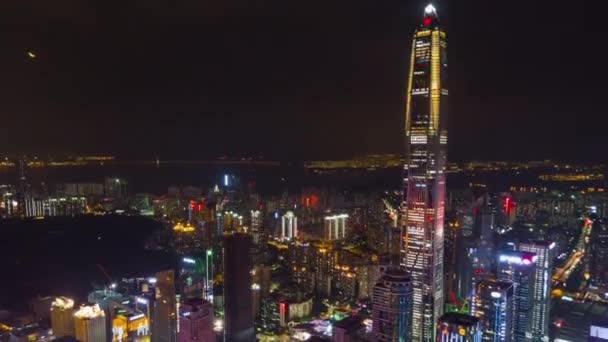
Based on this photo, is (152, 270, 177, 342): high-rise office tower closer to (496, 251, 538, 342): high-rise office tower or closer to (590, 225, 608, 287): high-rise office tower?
(496, 251, 538, 342): high-rise office tower

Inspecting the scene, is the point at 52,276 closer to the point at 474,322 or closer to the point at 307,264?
the point at 307,264

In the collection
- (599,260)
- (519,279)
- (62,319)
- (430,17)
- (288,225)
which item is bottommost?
(62,319)

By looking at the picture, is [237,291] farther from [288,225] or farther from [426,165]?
[288,225]

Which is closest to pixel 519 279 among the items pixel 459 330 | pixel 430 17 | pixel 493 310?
pixel 493 310

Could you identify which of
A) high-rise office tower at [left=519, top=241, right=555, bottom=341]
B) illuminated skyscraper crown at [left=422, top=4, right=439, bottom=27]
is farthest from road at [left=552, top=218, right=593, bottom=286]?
illuminated skyscraper crown at [left=422, top=4, right=439, bottom=27]

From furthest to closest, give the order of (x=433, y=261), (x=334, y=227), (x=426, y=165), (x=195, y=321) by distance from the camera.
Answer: (x=334, y=227), (x=426, y=165), (x=433, y=261), (x=195, y=321)

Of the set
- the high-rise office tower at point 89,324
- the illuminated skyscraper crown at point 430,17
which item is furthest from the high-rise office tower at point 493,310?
the high-rise office tower at point 89,324
